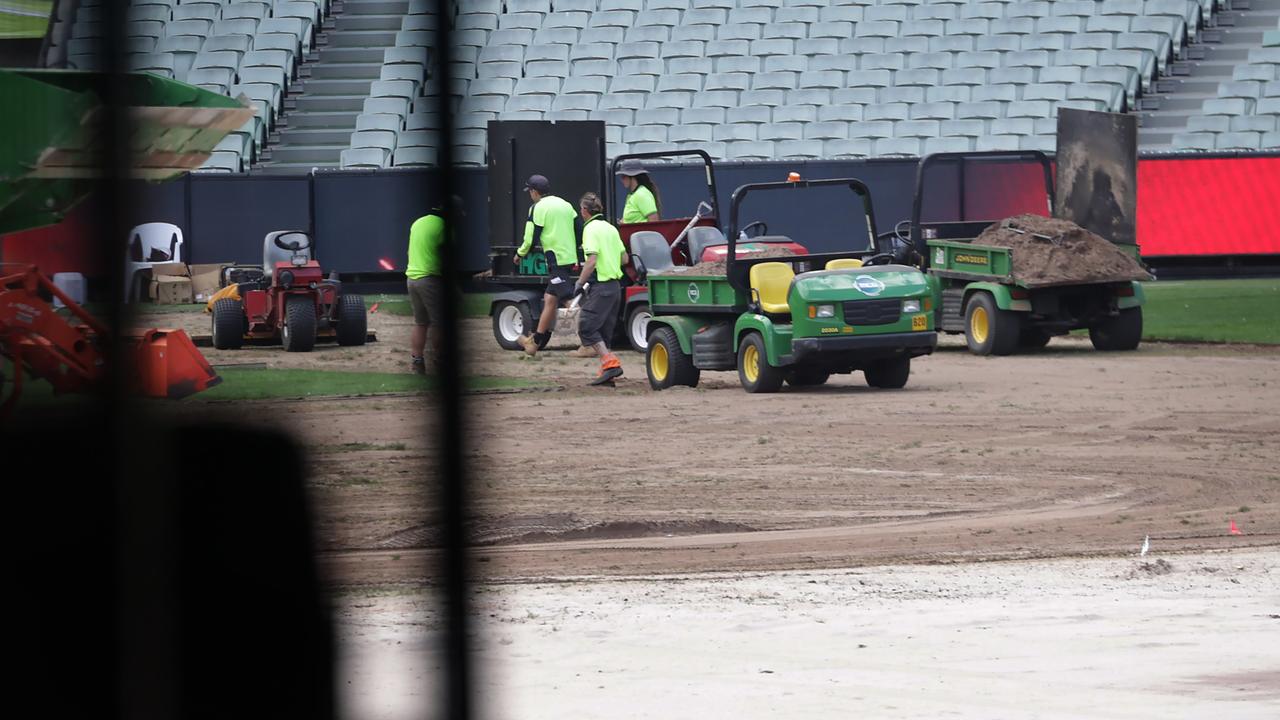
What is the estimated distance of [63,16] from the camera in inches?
1223

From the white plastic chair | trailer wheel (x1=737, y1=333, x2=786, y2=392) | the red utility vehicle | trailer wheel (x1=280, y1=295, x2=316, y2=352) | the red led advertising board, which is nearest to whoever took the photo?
trailer wheel (x1=737, y1=333, x2=786, y2=392)

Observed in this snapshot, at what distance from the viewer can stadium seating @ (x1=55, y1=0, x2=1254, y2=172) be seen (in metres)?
28.8

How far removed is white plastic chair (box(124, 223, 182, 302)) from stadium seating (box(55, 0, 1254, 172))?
10.2ft

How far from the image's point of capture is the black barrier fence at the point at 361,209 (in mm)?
26078

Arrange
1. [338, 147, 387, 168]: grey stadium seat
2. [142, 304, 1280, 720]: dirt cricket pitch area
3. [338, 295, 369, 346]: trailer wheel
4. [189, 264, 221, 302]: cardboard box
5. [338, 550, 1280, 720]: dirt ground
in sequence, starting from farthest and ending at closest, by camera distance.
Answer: [338, 147, 387, 168]: grey stadium seat, [189, 264, 221, 302]: cardboard box, [338, 295, 369, 346]: trailer wheel, [142, 304, 1280, 720]: dirt cricket pitch area, [338, 550, 1280, 720]: dirt ground

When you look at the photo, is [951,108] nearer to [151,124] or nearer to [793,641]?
[151,124]

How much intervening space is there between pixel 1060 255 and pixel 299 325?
766cm

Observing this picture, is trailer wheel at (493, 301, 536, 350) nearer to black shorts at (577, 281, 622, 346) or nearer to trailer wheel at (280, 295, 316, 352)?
trailer wheel at (280, 295, 316, 352)

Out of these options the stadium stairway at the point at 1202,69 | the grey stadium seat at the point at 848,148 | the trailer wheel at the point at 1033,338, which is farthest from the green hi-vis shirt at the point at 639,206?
the stadium stairway at the point at 1202,69

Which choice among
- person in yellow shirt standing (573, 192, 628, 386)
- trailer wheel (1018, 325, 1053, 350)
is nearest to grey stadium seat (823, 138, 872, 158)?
trailer wheel (1018, 325, 1053, 350)

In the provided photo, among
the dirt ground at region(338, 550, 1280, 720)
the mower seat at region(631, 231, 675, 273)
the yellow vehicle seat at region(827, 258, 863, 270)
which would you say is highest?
the mower seat at region(631, 231, 675, 273)

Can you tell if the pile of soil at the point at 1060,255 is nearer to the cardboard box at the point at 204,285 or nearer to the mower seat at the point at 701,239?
the mower seat at the point at 701,239

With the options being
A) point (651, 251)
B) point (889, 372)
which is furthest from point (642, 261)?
point (889, 372)

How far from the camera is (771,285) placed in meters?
14.1
